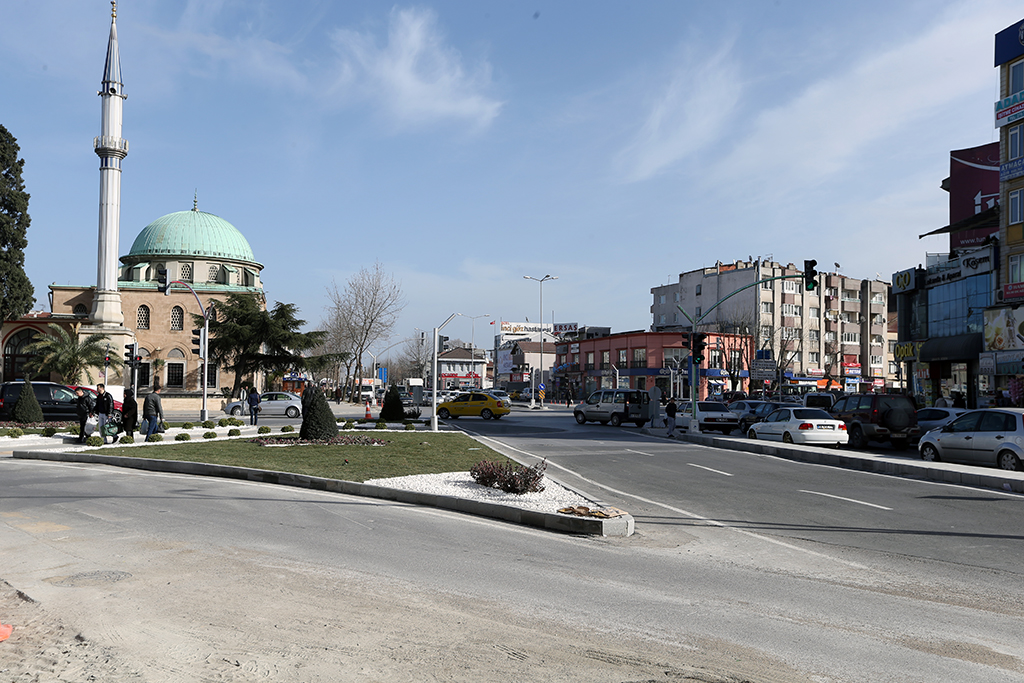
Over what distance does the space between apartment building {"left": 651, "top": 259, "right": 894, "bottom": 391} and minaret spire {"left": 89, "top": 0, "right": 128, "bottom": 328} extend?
2311 inches

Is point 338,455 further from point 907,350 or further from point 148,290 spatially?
point 148,290

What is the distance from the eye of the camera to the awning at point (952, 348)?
40719mm

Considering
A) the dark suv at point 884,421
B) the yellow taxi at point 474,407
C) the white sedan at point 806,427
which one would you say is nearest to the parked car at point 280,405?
the yellow taxi at point 474,407

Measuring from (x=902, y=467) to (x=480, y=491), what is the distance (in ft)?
33.7

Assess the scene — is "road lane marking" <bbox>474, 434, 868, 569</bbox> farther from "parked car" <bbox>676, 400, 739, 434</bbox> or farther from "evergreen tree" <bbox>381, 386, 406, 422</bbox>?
"evergreen tree" <bbox>381, 386, 406, 422</bbox>

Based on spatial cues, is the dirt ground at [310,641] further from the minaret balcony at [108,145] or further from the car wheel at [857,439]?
the minaret balcony at [108,145]

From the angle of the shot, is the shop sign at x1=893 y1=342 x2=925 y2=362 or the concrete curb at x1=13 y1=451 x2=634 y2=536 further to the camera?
the shop sign at x1=893 y1=342 x2=925 y2=362

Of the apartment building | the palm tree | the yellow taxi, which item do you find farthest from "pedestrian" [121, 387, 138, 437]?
the apartment building

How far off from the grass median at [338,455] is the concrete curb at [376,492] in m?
0.35

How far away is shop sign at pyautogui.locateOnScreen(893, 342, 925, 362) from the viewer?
4812cm

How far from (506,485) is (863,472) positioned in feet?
32.1

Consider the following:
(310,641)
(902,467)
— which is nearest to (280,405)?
(902,467)

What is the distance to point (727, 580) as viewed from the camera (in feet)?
24.9

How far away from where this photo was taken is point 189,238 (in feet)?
251
